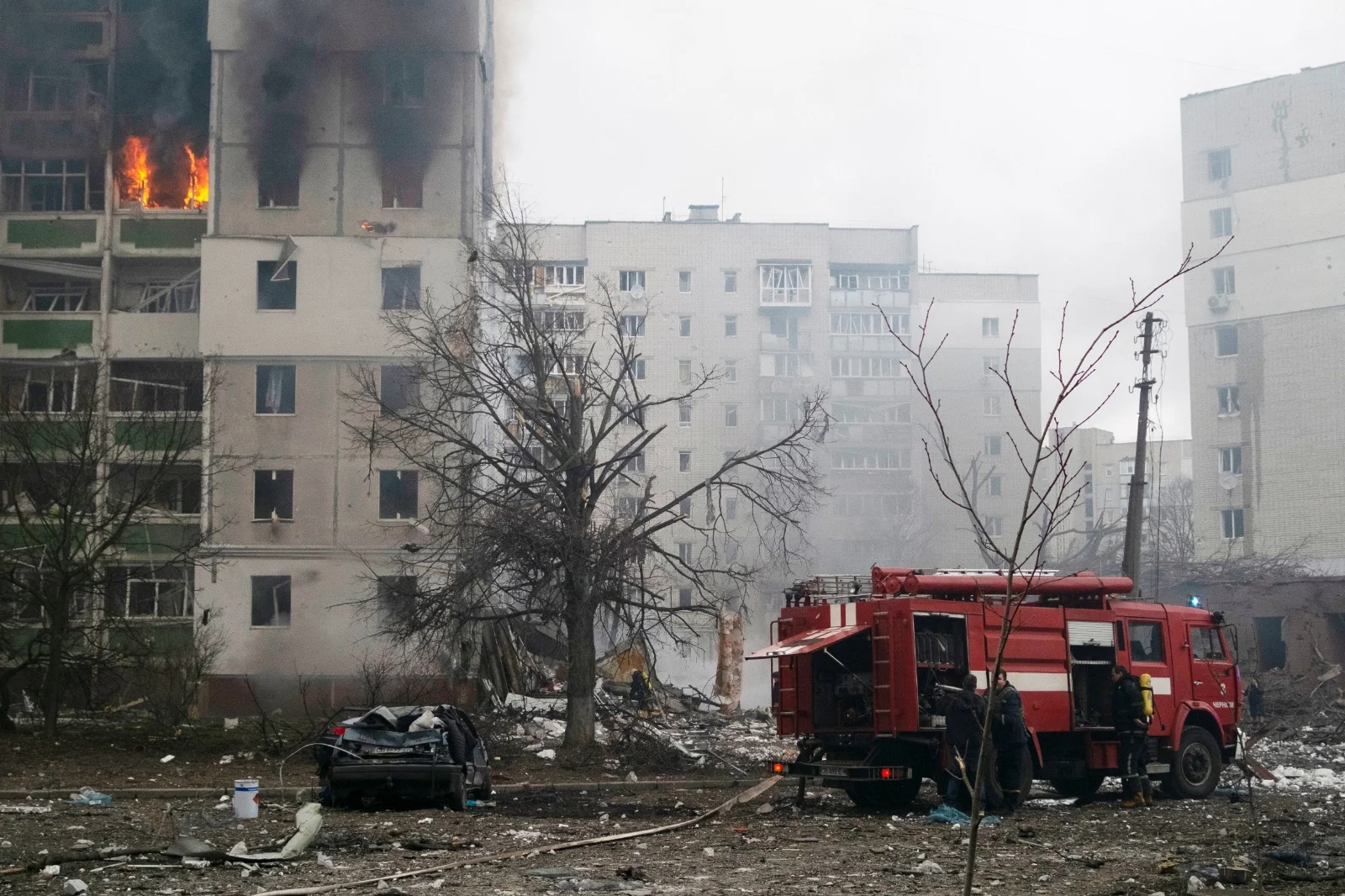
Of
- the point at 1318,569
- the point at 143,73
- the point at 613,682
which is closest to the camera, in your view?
the point at 613,682

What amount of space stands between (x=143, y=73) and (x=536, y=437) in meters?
23.0

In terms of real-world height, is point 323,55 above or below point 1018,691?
above

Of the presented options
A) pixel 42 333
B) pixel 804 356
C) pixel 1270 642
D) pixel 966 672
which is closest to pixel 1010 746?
pixel 966 672

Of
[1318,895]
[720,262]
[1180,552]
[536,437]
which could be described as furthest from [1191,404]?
[1318,895]

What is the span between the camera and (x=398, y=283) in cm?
3709

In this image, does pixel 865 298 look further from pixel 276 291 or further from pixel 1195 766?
pixel 1195 766

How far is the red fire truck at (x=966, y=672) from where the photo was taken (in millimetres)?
15477

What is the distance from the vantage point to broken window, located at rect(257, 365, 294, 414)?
36.7 meters

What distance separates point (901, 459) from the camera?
74062 mm

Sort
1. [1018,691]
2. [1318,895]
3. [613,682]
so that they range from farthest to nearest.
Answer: [613,682] → [1018,691] → [1318,895]

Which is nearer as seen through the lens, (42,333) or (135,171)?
(42,333)

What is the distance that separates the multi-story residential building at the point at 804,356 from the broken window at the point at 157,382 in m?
34.2

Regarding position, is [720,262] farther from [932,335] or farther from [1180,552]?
[1180,552]

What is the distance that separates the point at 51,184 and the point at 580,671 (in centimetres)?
2664
